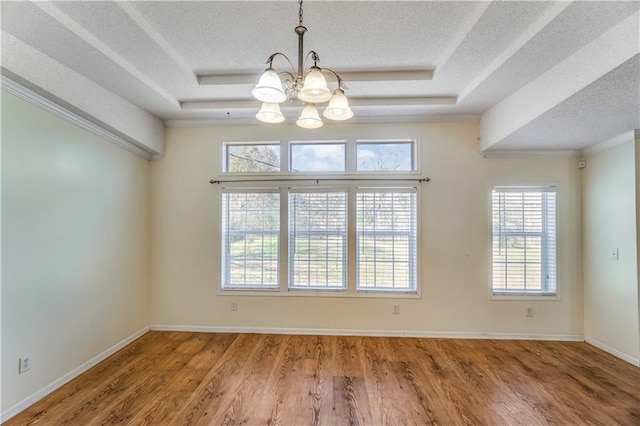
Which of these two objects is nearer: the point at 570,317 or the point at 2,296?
the point at 2,296

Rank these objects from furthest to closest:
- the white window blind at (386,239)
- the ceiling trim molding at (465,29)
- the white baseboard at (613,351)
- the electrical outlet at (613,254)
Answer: the white window blind at (386,239) → the electrical outlet at (613,254) → the white baseboard at (613,351) → the ceiling trim molding at (465,29)

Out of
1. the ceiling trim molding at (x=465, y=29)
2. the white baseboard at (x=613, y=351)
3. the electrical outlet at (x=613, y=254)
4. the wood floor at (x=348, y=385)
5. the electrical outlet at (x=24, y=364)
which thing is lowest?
the wood floor at (x=348, y=385)

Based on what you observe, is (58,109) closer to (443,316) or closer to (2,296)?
(2,296)

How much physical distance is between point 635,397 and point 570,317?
1237 millimetres

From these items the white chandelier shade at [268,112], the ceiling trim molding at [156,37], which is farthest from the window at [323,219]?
the white chandelier shade at [268,112]

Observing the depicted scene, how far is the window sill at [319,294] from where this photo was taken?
3.62m

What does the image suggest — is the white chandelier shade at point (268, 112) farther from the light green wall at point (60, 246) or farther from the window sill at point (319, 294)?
the window sill at point (319, 294)

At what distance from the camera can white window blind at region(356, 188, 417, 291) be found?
364 centimetres

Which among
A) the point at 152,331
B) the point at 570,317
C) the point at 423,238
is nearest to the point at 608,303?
the point at 570,317

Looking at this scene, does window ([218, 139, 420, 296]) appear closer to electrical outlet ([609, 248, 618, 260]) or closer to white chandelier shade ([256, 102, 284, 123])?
white chandelier shade ([256, 102, 284, 123])

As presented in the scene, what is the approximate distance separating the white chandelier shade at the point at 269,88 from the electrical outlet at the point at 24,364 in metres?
2.67

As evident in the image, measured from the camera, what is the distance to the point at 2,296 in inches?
82.0

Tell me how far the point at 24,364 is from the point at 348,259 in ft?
10.0

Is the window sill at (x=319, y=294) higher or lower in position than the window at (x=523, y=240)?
lower
